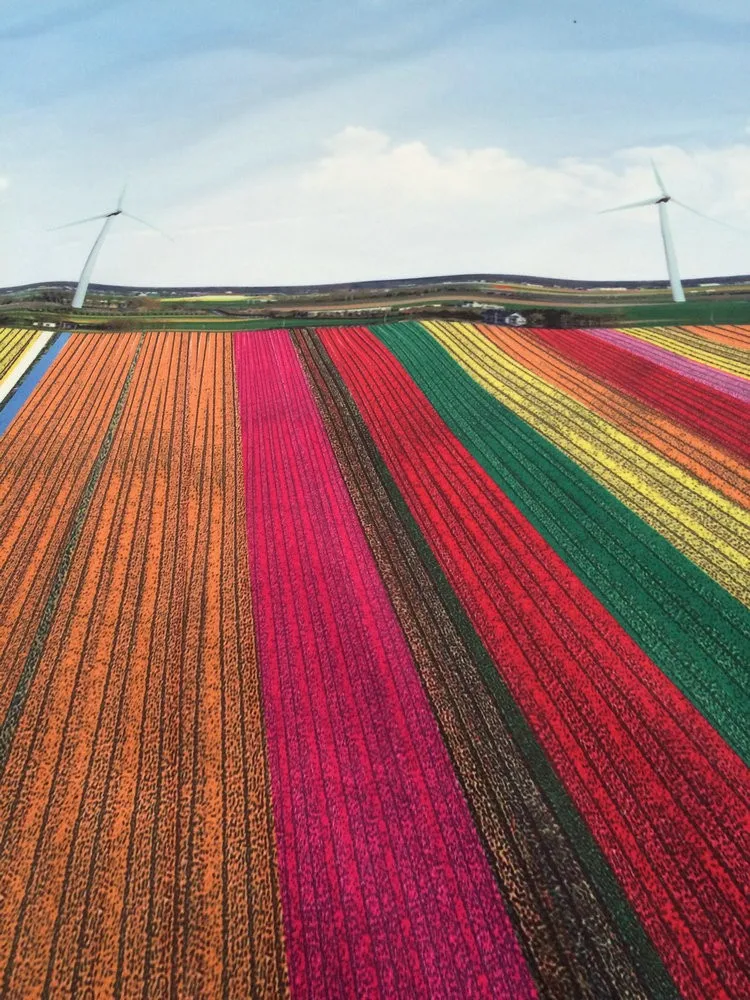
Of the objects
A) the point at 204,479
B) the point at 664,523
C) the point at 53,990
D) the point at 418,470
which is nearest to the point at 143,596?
the point at 204,479

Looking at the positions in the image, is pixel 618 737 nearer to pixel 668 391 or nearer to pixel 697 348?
pixel 668 391

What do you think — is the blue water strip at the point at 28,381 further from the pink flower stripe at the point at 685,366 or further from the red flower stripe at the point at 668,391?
the pink flower stripe at the point at 685,366

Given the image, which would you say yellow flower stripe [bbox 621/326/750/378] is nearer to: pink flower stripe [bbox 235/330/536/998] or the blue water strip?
pink flower stripe [bbox 235/330/536/998]

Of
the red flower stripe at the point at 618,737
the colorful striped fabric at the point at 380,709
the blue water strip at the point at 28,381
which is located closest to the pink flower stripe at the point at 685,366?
the colorful striped fabric at the point at 380,709

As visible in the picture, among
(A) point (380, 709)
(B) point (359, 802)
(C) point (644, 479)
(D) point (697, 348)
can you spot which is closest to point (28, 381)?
(A) point (380, 709)

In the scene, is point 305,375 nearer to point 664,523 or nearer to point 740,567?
point 664,523

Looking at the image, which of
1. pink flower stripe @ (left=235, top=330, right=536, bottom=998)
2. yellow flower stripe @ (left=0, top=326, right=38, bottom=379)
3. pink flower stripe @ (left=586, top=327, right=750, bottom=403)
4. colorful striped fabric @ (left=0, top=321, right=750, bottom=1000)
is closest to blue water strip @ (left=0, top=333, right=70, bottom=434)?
yellow flower stripe @ (left=0, top=326, right=38, bottom=379)

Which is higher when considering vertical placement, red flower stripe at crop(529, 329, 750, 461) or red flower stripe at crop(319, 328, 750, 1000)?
red flower stripe at crop(529, 329, 750, 461)
